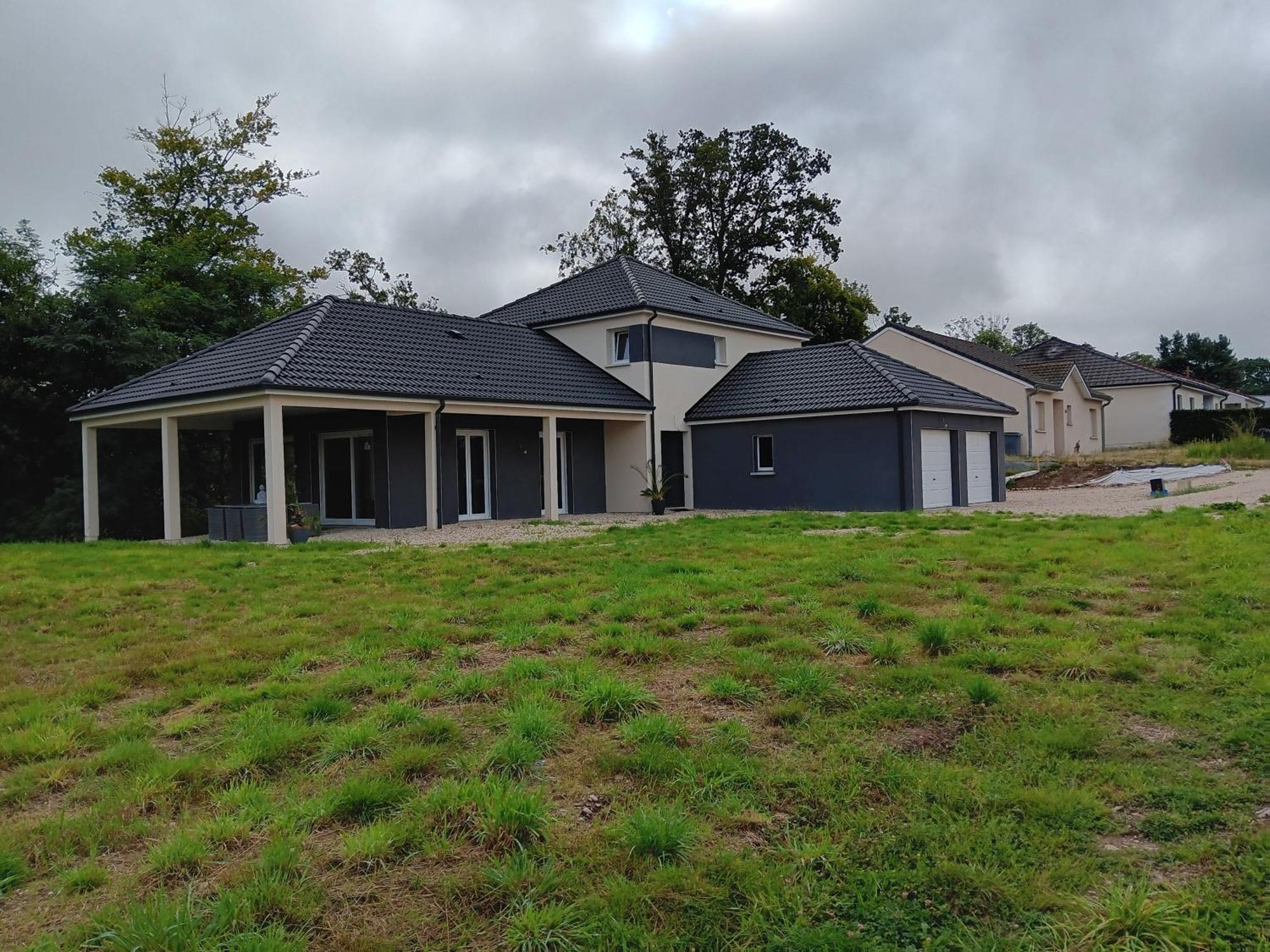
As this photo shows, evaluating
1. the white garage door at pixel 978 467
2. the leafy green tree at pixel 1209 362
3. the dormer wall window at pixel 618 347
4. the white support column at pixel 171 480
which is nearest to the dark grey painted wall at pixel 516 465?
the dormer wall window at pixel 618 347

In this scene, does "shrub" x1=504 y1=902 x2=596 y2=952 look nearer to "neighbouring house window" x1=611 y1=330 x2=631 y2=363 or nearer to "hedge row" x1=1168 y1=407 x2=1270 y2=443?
"neighbouring house window" x1=611 y1=330 x2=631 y2=363

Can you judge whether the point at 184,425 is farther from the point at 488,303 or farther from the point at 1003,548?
the point at 488,303

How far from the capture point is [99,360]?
25469 millimetres

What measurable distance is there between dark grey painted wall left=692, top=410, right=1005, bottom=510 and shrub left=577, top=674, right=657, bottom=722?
16765 mm

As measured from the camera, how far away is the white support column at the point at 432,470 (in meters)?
19.0

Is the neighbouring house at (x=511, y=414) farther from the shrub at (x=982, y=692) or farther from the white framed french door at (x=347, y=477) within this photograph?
the shrub at (x=982, y=692)

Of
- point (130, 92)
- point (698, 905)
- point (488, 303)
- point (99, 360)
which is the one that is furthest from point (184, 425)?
point (488, 303)

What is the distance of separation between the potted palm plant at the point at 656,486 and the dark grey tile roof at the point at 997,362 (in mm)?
18303

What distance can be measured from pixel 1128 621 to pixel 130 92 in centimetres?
3579

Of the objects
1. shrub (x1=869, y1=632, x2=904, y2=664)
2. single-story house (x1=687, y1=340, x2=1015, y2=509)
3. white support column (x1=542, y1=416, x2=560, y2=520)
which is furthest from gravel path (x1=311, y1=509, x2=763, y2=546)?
shrub (x1=869, y1=632, x2=904, y2=664)

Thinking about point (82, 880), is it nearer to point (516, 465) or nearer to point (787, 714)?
point (787, 714)

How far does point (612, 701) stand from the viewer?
16.8ft

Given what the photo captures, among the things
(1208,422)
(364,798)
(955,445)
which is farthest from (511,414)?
(1208,422)

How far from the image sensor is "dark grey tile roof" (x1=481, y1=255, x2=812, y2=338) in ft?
82.0
